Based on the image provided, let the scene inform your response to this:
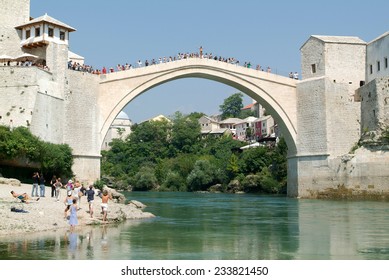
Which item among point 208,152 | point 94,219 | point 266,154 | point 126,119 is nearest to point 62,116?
point 94,219

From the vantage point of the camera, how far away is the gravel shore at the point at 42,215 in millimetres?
13796

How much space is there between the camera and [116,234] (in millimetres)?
13812

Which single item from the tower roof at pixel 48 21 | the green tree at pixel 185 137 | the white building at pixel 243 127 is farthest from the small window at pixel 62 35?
the white building at pixel 243 127

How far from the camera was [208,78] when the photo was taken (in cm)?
3422

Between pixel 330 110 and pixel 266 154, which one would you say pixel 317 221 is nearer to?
pixel 330 110

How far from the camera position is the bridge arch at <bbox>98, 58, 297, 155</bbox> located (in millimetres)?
30750

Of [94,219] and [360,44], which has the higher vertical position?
[360,44]

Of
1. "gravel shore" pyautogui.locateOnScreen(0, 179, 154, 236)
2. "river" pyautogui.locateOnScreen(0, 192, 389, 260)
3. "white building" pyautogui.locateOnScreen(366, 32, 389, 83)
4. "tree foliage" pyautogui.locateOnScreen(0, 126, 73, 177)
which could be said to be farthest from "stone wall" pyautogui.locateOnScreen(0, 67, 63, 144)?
"white building" pyautogui.locateOnScreen(366, 32, 389, 83)

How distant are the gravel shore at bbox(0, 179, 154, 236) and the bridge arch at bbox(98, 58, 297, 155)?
11290 mm

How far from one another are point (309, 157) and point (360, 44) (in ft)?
22.8

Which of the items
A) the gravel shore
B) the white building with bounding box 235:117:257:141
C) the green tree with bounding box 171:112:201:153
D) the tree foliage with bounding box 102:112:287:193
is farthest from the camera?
the white building with bounding box 235:117:257:141

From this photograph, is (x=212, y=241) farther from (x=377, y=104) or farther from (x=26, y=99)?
(x=377, y=104)

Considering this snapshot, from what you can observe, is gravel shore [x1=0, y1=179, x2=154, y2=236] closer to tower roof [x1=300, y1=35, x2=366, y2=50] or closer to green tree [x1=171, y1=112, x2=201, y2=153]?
tower roof [x1=300, y1=35, x2=366, y2=50]

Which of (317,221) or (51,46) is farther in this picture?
(51,46)
